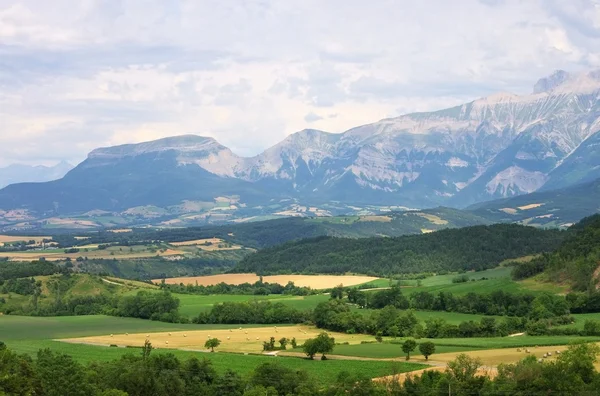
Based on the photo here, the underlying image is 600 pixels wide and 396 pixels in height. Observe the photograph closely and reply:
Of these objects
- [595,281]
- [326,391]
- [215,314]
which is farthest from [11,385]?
[595,281]

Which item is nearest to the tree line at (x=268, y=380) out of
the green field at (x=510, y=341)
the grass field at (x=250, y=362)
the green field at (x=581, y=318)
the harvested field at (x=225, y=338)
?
the grass field at (x=250, y=362)

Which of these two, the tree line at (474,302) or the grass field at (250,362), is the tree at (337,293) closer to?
the tree line at (474,302)

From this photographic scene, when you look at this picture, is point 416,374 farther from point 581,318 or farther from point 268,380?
point 581,318

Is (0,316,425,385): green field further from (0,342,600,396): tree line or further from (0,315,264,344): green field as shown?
(0,342,600,396): tree line

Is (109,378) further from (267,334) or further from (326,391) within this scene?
(267,334)

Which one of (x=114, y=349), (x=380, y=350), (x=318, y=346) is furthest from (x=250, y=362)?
(x=114, y=349)

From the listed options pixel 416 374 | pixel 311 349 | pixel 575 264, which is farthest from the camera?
pixel 575 264
